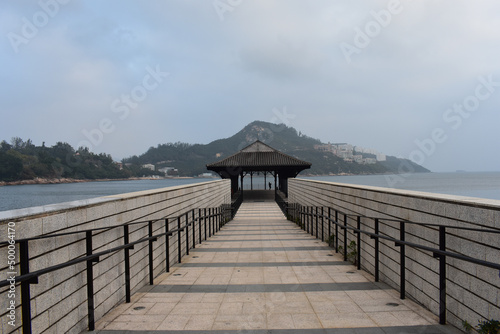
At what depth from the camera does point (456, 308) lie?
3170 mm

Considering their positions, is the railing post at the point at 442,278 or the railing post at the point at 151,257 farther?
the railing post at the point at 151,257

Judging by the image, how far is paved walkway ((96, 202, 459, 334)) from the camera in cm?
329

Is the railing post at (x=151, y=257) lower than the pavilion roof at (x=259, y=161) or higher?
lower

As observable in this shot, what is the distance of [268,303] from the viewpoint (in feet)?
12.9

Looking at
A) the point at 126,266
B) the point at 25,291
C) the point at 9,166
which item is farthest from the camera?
the point at 9,166

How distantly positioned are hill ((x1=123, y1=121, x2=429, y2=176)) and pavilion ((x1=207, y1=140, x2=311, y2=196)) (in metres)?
51.1

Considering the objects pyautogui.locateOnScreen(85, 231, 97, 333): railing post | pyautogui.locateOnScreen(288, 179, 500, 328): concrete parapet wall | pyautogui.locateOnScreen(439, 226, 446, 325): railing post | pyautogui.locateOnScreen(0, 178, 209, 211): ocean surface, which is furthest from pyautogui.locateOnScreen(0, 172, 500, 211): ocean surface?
pyautogui.locateOnScreen(85, 231, 97, 333): railing post

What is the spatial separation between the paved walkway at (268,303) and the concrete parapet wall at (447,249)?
22 cm

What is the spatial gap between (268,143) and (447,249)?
99.6 metres

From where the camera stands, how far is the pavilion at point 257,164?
3020 centimetres

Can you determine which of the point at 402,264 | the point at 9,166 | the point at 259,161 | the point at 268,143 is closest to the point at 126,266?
the point at 402,264

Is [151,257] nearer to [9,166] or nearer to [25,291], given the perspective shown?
[25,291]

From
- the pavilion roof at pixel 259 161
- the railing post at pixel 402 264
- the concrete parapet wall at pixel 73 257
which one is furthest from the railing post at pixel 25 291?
the pavilion roof at pixel 259 161

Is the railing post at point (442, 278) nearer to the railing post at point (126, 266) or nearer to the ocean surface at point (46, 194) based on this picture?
the railing post at point (126, 266)
